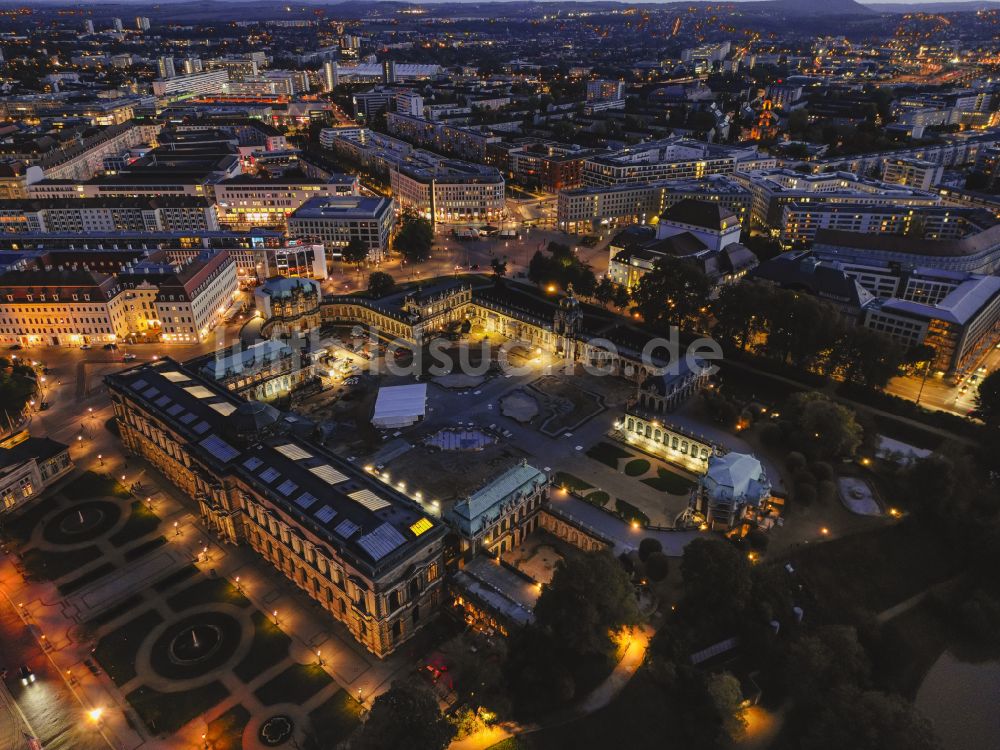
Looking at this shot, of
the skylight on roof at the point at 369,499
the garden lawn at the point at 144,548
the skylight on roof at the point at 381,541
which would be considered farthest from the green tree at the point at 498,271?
the skylight on roof at the point at 381,541

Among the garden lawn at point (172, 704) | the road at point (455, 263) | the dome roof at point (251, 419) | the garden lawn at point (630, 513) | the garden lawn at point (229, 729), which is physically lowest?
the garden lawn at point (172, 704)

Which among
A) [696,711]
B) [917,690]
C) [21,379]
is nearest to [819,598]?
[917,690]

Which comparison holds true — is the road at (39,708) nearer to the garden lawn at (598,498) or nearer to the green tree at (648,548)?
the green tree at (648,548)

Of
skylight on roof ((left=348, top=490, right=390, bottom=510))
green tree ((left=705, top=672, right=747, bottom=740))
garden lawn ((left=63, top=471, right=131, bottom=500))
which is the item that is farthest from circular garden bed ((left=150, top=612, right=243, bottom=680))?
green tree ((left=705, top=672, right=747, bottom=740))

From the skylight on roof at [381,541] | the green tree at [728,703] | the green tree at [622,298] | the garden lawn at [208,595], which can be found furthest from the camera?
the green tree at [622,298]

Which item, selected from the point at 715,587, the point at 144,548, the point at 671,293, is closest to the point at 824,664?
the point at 715,587

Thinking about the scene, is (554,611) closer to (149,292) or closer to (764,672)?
(764,672)

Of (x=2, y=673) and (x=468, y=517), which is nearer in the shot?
(x=2, y=673)

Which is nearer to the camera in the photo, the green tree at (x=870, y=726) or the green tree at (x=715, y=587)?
the green tree at (x=870, y=726)
